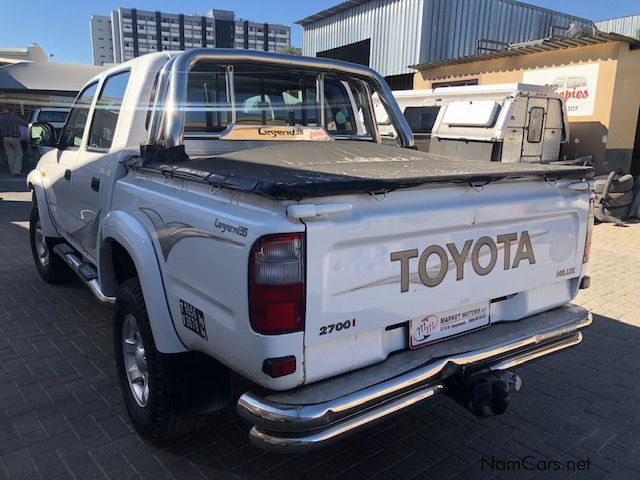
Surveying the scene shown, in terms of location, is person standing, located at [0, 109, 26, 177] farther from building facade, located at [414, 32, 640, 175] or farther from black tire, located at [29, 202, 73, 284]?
building facade, located at [414, 32, 640, 175]

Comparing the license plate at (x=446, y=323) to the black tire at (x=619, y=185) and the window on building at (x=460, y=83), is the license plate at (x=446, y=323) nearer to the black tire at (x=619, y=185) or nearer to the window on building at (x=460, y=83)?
the black tire at (x=619, y=185)

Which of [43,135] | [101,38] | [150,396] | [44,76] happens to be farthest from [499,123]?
[101,38]

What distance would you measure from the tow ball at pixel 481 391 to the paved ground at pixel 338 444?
49cm

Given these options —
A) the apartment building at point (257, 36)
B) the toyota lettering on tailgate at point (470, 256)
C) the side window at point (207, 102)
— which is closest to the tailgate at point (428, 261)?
the toyota lettering on tailgate at point (470, 256)

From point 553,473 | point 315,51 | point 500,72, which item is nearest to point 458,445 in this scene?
point 553,473

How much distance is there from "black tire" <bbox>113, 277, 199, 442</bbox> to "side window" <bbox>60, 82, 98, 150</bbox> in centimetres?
204

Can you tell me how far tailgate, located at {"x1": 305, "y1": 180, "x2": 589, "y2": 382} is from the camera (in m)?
2.01

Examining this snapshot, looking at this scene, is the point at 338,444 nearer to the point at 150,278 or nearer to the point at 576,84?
the point at 150,278

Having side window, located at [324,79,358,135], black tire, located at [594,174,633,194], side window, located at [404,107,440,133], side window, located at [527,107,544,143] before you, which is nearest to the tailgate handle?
side window, located at [324,79,358,135]

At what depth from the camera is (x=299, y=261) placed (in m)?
1.92

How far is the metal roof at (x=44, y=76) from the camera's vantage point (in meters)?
18.8

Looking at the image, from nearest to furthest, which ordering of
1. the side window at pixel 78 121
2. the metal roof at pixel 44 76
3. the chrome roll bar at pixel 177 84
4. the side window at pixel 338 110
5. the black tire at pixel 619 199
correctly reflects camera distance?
the chrome roll bar at pixel 177 84 < the side window at pixel 338 110 < the side window at pixel 78 121 < the black tire at pixel 619 199 < the metal roof at pixel 44 76

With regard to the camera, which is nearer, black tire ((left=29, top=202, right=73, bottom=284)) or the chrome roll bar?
the chrome roll bar

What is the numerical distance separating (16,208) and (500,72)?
1239 cm
